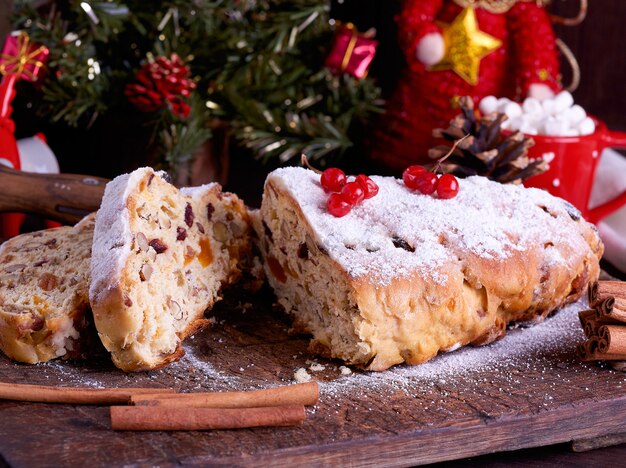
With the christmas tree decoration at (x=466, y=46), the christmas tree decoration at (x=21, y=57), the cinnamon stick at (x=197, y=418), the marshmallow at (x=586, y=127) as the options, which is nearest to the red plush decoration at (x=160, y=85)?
the christmas tree decoration at (x=21, y=57)

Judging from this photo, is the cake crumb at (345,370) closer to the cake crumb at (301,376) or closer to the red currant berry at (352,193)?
the cake crumb at (301,376)

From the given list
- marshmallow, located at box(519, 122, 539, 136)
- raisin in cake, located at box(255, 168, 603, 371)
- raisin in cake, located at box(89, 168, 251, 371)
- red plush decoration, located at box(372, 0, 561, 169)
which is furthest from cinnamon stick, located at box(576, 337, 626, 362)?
red plush decoration, located at box(372, 0, 561, 169)

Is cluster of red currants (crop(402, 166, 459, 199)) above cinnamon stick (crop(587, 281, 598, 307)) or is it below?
above

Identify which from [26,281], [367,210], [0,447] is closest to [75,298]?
[26,281]

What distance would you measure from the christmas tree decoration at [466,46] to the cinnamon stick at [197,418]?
2.02 metres

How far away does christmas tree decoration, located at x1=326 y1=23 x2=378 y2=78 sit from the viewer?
3.11 meters

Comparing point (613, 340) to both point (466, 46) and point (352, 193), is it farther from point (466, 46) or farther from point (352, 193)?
point (466, 46)

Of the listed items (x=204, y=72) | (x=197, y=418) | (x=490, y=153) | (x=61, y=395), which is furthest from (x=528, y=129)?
(x=61, y=395)

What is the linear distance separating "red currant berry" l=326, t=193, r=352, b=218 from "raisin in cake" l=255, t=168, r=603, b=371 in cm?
1

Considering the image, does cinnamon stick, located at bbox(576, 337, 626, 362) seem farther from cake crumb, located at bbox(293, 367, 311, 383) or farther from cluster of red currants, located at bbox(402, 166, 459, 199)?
cake crumb, located at bbox(293, 367, 311, 383)

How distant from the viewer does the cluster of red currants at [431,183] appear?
202 cm

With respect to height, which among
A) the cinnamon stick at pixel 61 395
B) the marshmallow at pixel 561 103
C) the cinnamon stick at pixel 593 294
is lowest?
the cinnamon stick at pixel 61 395

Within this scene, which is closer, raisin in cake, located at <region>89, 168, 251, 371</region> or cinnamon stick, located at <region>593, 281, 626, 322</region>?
raisin in cake, located at <region>89, 168, 251, 371</region>

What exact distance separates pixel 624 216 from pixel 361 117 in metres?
1.09
